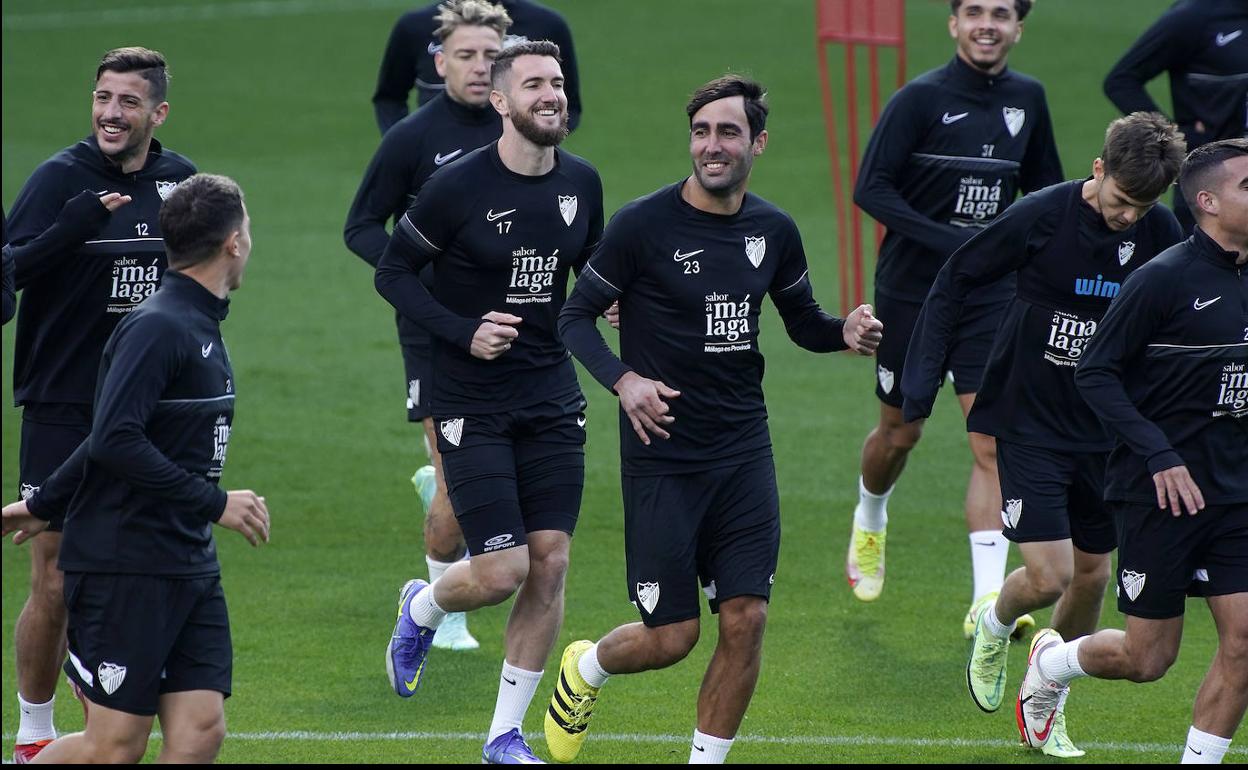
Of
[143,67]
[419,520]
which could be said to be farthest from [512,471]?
[419,520]

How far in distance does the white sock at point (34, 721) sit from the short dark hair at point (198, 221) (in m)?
2.49

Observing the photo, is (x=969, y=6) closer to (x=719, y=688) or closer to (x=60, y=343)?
(x=719, y=688)

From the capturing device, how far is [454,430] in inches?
292

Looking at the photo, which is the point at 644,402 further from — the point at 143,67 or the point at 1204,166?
the point at 143,67

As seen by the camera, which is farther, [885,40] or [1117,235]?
[885,40]

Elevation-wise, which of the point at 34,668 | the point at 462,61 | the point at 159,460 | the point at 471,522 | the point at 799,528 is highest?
the point at 462,61

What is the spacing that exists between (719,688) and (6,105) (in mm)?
21732

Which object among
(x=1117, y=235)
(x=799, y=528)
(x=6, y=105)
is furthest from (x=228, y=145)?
(x=1117, y=235)

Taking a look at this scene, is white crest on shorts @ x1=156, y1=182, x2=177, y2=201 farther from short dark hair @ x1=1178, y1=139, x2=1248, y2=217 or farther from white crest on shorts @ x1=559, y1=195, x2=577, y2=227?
short dark hair @ x1=1178, y1=139, x2=1248, y2=217

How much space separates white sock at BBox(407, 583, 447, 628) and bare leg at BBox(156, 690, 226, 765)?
6.56 feet

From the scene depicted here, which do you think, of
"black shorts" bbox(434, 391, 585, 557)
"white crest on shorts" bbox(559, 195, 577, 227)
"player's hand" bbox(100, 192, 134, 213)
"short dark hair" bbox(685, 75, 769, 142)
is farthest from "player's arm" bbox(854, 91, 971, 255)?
"player's hand" bbox(100, 192, 134, 213)

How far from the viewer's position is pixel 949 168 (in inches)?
359

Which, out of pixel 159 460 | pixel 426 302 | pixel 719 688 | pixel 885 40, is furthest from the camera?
pixel 885 40

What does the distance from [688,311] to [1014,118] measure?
3.09 metres
